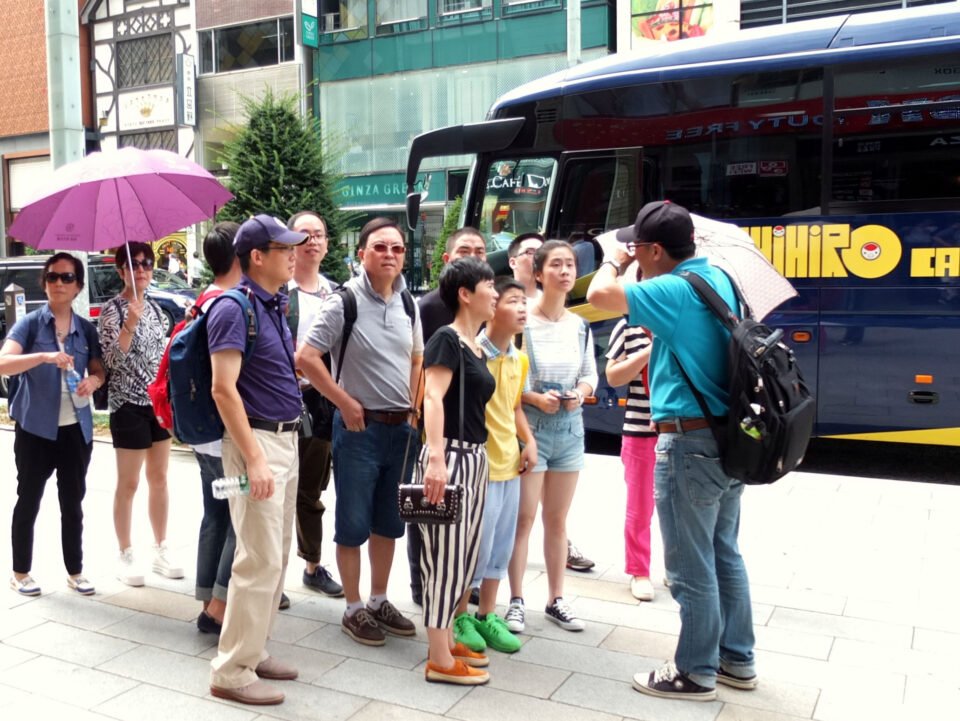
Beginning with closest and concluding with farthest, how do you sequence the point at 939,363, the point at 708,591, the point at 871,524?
the point at 708,591, the point at 871,524, the point at 939,363

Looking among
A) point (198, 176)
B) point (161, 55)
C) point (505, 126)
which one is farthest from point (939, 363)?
point (161, 55)

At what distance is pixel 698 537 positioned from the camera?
364cm

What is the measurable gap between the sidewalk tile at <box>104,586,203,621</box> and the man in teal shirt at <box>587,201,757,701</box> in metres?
2.28

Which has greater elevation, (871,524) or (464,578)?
(464,578)

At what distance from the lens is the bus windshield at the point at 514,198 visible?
29.8 feet

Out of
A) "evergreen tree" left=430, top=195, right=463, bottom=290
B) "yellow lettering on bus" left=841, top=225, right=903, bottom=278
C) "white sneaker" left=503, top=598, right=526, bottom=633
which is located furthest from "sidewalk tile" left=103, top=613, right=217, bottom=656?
"evergreen tree" left=430, top=195, right=463, bottom=290

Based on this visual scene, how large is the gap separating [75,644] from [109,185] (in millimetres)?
2323

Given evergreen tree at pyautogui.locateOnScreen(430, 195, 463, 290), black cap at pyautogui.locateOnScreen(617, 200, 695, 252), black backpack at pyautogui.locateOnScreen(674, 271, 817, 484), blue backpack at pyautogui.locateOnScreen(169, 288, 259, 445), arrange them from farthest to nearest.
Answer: evergreen tree at pyautogui.locateOnScreen(430, 195, 463, 290), blue backpack at pyautogui.locateOnScreen(169, 288, 259, 445), black cap at pyautogui.locateOnScreen(617, 200, 695, 252), black backpack at pyautogui.locateOnScreen(674, 271, 817, 484)

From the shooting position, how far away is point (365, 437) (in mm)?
4324

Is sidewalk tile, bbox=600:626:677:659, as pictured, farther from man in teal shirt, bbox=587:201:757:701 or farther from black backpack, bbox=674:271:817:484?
black backpack, bbox=674:271:817:484

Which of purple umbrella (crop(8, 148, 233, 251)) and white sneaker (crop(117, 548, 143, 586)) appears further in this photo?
white sneaker (crop(117, 548, 143, 586))

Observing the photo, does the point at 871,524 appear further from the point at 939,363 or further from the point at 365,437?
the point at 365,437

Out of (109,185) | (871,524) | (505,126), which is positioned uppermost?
(505,126)

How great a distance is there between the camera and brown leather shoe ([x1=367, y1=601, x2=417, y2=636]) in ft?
14.5
